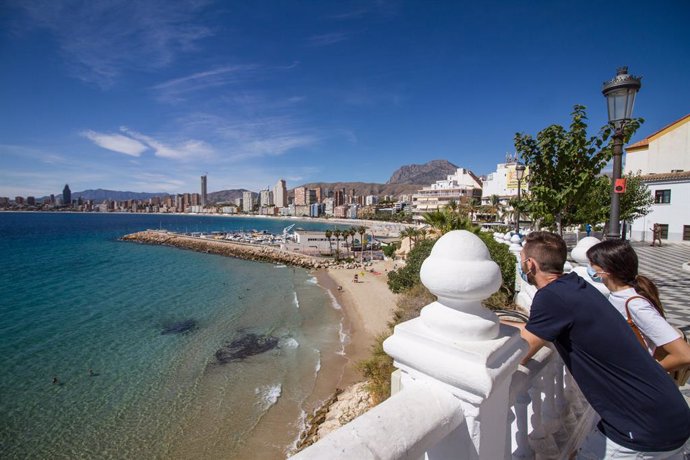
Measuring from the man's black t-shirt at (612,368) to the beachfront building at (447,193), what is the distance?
91.7 m

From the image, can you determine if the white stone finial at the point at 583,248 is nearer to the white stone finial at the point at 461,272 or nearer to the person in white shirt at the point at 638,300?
the person in white shirt at the point at 638,300

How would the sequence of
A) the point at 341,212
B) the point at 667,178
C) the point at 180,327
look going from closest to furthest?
the point at 180,327, the point at 667,178, the point at 341,212

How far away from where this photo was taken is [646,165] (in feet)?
98.2

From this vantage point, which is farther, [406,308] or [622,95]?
[406,308]

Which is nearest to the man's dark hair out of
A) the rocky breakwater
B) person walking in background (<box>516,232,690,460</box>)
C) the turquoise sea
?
person walking in background (<box>516,232,690,460</box>)

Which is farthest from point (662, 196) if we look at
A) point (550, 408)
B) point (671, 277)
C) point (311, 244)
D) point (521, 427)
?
point (311, 244)

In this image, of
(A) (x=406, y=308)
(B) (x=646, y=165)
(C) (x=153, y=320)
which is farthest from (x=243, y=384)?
(B) (x=646, y=165)

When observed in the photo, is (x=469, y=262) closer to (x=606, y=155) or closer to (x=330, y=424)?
(x=606, y=155)

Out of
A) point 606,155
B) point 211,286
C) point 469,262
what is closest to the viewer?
point 469,262

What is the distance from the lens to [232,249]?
59.7m

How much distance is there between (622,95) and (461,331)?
5.47 meters

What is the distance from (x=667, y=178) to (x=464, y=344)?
31.4m

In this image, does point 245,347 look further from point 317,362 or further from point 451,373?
point 451,373

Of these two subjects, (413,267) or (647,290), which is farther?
(413,267)
